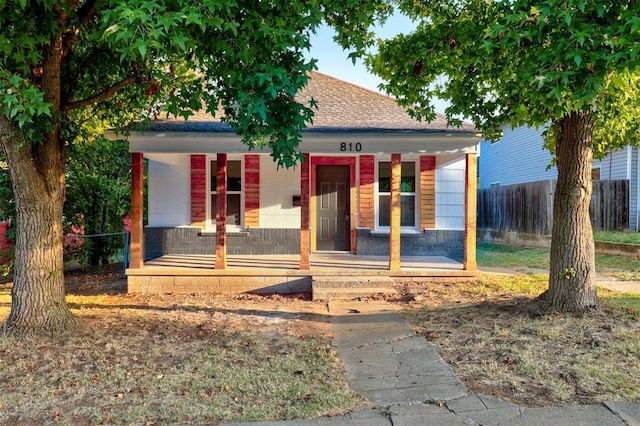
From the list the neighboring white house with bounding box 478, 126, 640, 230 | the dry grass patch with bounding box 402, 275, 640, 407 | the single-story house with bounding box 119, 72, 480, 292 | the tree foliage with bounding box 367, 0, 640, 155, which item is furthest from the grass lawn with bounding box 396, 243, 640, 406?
the neighboring white house with bounding box 478, 126, 640, 230

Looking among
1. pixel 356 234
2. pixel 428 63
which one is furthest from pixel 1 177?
pixel 428 63

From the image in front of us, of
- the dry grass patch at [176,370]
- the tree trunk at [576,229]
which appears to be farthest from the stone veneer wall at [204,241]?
the tree trunk at [576,229]

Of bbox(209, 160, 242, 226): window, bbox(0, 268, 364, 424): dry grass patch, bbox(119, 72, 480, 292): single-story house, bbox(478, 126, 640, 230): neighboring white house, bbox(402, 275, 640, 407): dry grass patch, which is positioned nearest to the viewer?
bbox(0, 268, 364, 424): dry grass patch

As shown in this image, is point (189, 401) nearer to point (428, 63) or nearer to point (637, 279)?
point (428, 63)

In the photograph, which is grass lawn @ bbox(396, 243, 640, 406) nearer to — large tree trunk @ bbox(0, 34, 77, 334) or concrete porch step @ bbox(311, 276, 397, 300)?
concrete porch step @ bbox(311, 276, 397, 300)

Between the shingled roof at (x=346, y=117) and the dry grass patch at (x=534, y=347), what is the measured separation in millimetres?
3515

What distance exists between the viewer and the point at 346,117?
30.3ft

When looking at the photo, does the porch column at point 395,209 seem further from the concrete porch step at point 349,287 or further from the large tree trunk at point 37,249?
the large tree trunk at point 37,249

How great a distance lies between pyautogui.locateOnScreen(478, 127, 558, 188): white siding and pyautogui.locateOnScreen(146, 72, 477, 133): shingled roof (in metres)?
9.96

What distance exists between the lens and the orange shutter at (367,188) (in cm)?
1039

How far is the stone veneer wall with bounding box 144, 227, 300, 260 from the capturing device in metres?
10.3

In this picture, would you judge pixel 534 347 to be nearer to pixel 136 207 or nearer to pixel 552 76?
pixel 552 76

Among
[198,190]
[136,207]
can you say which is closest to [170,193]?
[198,190]

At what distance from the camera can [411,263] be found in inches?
362
